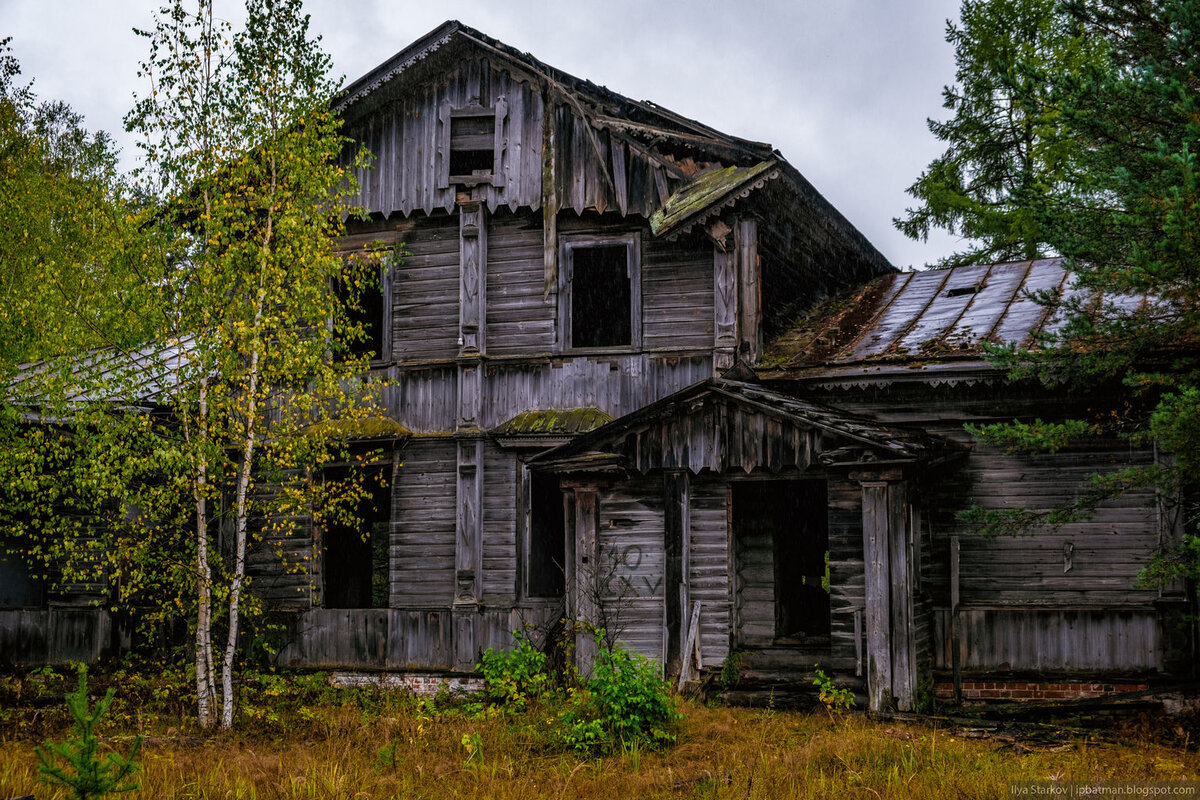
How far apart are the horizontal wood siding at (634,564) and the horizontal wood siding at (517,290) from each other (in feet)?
10.2

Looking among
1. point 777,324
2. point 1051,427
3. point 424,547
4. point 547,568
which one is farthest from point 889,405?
point 424,547

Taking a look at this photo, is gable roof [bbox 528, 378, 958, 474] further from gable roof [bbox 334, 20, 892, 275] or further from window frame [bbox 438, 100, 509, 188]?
window frame [bbox 438, 100, 509, 188]

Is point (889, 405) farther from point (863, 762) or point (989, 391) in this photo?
point (863, 762)

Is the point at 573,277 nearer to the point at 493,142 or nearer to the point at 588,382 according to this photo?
the point at 588,382

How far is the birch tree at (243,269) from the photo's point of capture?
464 inches

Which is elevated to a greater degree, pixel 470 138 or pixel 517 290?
pixel 470 138

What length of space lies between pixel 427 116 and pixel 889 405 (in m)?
7.91

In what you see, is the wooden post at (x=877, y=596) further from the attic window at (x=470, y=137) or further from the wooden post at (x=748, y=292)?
the attic window at (x=470, y=137)

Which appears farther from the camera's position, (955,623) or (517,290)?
(517,290)

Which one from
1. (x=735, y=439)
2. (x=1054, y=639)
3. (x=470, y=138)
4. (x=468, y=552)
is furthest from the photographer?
(x=470, y=138)

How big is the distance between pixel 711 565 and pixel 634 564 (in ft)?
3.00

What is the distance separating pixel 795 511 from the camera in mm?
17031

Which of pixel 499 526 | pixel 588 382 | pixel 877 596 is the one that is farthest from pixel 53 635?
pixel 877 596

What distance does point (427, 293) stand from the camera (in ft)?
53.5
